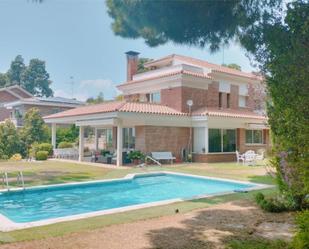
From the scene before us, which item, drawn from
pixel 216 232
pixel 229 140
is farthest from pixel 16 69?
pixel 216 232

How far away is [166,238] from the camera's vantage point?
8164mm

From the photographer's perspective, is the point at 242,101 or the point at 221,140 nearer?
the point at 221,140

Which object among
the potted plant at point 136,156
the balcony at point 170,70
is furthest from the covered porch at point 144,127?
the balcony at point 170,70

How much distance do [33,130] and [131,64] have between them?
1387 cm

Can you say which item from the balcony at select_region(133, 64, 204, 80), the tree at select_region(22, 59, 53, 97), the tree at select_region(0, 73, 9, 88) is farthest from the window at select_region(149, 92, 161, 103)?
the tree at select_region(0, 73, 9, 88)

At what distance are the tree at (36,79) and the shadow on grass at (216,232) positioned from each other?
340 ft

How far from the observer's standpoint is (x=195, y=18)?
880cm

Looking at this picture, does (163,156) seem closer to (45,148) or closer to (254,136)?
(254,136)

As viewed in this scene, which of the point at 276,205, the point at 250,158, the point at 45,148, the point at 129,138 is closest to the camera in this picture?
the point at 276,205

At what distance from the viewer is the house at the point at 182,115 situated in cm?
3011

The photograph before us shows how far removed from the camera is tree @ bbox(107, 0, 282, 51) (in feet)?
27.7

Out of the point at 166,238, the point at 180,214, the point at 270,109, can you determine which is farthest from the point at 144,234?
the point at 270,109

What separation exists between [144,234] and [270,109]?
4.44 m

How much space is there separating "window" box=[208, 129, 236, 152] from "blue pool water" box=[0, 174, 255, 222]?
1089 centimetres
